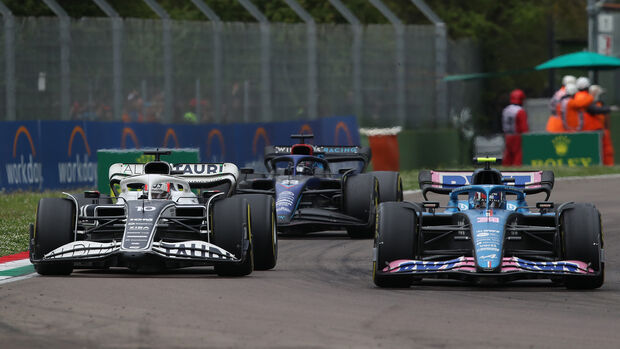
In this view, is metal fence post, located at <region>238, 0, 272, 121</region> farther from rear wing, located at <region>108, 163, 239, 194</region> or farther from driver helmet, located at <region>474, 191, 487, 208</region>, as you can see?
driver helmet, located at <region>474, 191, 487, 208</region>

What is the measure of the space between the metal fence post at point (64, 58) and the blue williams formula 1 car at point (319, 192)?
664cm

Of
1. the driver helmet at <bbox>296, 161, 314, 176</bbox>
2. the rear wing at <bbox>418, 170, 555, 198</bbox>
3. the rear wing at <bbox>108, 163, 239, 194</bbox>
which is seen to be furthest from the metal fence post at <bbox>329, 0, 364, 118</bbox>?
the rear wing at <bbox>418, 170, 555, 198</bbox>

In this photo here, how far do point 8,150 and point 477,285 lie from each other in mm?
13006

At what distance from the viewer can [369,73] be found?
106 ft

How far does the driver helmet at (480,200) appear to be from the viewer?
13.1 meters

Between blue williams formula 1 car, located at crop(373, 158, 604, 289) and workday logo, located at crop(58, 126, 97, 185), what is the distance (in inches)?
495

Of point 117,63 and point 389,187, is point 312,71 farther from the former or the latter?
point 389,187

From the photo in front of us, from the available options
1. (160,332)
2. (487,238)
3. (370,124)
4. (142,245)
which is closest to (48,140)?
(370,124)

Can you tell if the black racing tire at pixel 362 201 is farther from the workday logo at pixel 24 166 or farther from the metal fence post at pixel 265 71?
the metal fence post at pixel 265 71

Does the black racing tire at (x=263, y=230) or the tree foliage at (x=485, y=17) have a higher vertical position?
the tree foliage at (x=485, y=17)

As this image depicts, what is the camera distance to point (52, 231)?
1305cm

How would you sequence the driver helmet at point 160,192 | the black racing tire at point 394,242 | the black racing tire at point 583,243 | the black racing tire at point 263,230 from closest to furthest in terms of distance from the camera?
the black racing tire at point 583,243, the black racing tire at point 394,242, the black racing tire at point 263,230, the driver helmet at point 160,192

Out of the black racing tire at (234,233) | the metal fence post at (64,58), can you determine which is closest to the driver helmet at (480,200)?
the black racing tire at (234,233)

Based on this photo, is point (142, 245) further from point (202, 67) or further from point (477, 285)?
point (202, 67)
